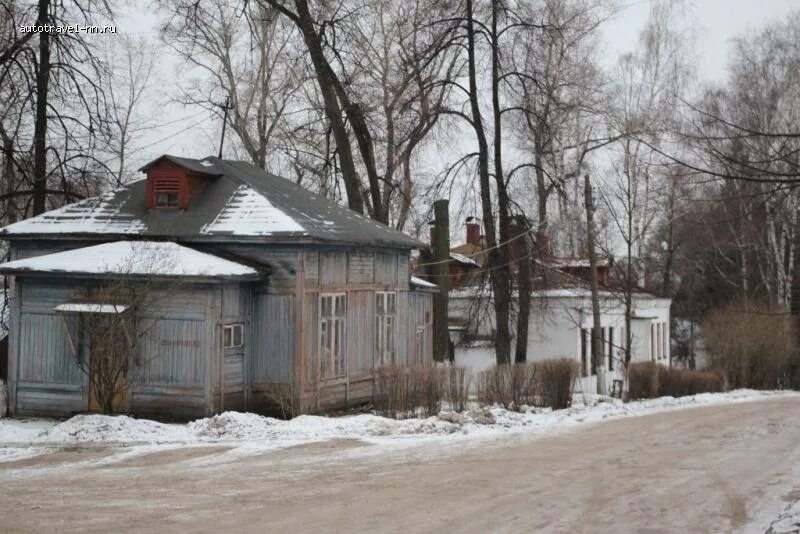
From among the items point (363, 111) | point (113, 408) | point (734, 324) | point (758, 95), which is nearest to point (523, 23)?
point (363, 111)

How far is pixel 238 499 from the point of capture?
13.4m

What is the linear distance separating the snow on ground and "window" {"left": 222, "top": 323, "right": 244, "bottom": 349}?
6.09ft

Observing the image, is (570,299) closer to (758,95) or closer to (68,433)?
(758,95)

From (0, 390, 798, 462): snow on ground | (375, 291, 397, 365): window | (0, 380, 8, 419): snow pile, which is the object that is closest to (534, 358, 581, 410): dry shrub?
(0, 390, 798, 462): snow on ground

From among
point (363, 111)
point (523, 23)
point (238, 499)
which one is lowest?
point (238, 499)

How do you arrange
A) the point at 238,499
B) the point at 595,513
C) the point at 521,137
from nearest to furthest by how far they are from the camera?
the point at 595,513 < the point at 238,499 < the point at 521,137

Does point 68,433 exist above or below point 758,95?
below

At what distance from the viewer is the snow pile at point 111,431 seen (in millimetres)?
19141

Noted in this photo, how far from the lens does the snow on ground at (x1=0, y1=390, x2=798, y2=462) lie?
19.0m

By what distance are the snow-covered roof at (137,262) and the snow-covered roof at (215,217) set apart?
0.86m

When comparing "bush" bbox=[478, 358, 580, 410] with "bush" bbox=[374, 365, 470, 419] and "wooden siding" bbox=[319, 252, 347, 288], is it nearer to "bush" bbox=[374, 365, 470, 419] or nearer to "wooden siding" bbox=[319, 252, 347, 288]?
"bush" bbox=[374, 365, 470, 419]

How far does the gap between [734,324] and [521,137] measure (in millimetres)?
11179

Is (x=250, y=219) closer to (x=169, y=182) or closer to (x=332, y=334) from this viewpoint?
(x=169, y=182)

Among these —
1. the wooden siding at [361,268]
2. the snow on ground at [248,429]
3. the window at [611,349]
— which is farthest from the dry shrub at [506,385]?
the window at [611,349]
